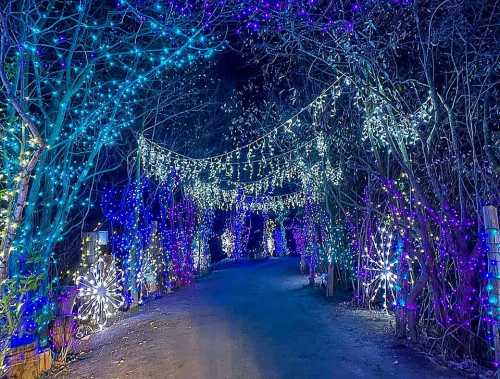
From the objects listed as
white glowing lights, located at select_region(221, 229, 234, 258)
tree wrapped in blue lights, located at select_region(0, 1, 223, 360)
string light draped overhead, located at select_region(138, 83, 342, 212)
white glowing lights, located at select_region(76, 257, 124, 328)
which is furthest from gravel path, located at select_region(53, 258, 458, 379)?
white glowing lights, located at select_region(221, 229, 234, 258)

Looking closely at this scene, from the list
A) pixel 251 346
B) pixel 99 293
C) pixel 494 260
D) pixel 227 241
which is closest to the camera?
pixel 494 260

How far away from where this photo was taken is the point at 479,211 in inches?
193

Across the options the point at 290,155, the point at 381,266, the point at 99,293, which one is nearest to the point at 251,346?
the point at 381,266

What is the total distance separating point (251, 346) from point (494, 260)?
3380 mm

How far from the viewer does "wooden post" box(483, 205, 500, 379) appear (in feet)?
14.1

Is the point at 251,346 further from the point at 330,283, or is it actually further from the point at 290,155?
the point at 290,155

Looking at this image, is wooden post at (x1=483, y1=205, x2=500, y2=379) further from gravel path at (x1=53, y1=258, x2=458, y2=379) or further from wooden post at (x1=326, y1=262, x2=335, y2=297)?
wooden post at (x1=326, y1=262, x2=335, y2=297)

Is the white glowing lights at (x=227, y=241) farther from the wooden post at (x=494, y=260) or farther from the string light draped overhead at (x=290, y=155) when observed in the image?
the wooden post at (x=494, y=260)

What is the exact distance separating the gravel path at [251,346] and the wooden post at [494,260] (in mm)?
751

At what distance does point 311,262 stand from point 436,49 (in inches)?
302

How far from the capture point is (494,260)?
14.4 ft

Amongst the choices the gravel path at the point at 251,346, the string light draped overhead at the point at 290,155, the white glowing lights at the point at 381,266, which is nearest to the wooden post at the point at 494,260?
the gravel path at the point at 251,346

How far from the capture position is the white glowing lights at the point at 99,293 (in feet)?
25.0

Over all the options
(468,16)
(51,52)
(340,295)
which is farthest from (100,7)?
(340,295)
